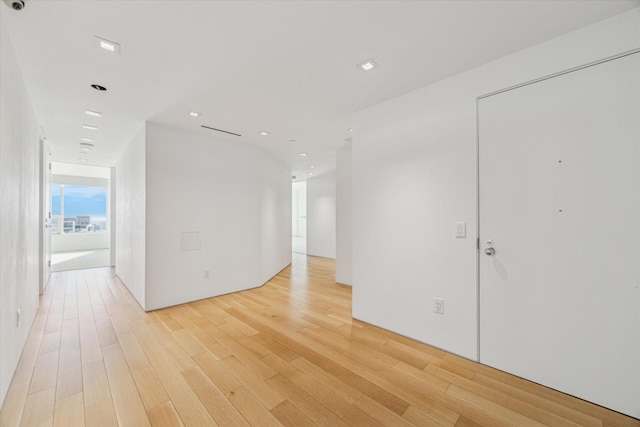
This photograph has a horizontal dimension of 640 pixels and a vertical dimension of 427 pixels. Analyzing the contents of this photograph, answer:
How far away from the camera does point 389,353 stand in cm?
238

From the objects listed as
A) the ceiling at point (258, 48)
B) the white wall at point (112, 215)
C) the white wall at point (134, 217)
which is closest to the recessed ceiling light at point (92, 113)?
the ceiling at point (258, 48)

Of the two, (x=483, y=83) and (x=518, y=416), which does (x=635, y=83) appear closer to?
(x=483, y=83)

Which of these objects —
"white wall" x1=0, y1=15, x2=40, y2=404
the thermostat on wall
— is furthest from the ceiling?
the thermostat on wall

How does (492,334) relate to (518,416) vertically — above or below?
above

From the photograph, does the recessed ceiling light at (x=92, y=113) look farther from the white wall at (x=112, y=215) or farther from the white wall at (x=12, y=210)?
the white wall at (x=112, y=215)

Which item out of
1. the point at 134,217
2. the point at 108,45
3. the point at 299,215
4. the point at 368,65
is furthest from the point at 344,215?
the point at 299,215

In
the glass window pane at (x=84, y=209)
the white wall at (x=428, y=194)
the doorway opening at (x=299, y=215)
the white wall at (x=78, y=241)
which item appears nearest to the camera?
the white wall at (x=428, y=194)

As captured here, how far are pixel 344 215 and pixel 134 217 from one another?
3.59 m

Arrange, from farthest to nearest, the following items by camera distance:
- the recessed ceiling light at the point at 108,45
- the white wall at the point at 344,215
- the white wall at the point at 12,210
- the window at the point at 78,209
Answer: the window at the point at 78,209 → the white wall at the point at 344,215 → the recessed ceiling light at the point at 108,45 → the white wall at the point at 12,210

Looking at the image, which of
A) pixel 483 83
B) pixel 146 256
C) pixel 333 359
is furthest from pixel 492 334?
pixel 146 256

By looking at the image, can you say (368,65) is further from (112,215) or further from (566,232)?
(112,215)

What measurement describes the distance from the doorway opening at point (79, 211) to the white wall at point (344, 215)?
326 inches

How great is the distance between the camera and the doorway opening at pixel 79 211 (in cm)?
887

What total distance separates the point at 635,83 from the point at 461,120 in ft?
3.35
